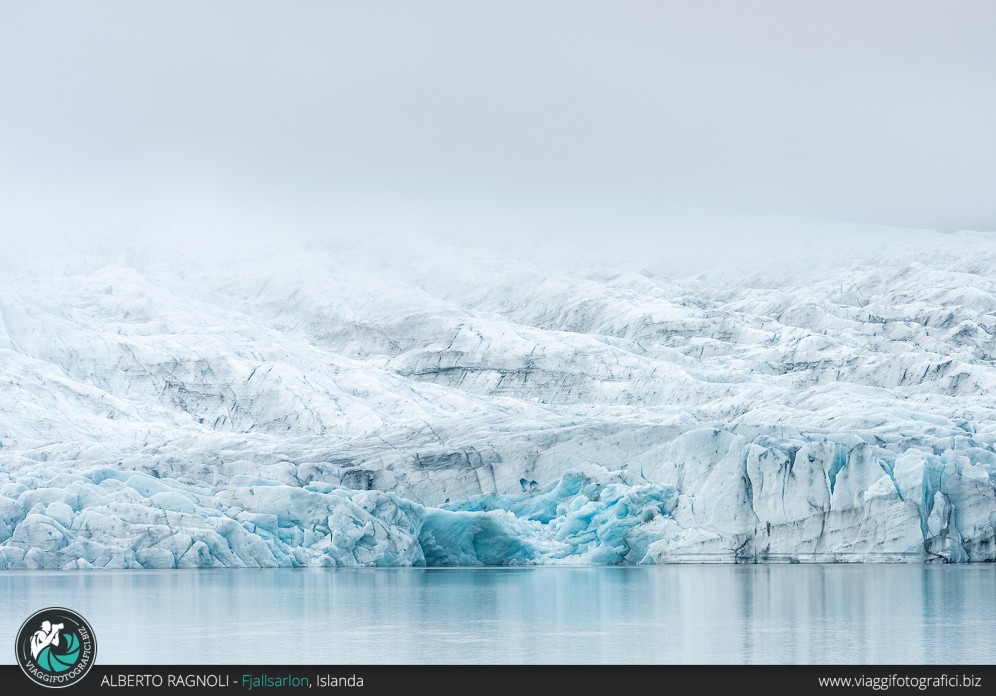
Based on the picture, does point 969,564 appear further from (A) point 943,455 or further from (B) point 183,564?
(B) point 183,564

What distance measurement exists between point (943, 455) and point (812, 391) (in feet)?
18.3

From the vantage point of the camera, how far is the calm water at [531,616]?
31.1 ft

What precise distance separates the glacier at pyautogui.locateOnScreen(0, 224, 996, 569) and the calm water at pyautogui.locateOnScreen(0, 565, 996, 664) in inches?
26.7

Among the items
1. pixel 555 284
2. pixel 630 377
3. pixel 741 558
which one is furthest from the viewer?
pixel 555 284

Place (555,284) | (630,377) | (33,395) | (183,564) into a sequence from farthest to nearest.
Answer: (555,284), (630,377), (33,395), (183,564)

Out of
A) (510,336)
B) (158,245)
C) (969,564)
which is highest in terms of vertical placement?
(158,245)

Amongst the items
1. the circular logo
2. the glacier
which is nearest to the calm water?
the glacier

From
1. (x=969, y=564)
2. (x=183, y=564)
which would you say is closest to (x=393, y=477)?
(x=183, y=564)

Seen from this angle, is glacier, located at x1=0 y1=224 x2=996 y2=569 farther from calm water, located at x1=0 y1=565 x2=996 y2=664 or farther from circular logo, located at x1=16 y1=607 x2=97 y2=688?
circular logo, located at x1=16 y1=607 x2=97 y2=688

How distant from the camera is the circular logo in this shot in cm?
784

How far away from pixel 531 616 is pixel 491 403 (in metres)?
12.4

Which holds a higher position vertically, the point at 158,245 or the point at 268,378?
the point at 158,245

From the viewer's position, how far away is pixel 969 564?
18.0 m

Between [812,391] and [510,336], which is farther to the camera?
[510,336]
